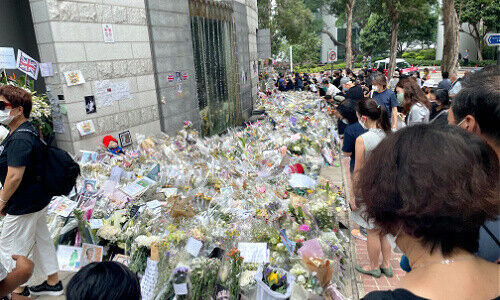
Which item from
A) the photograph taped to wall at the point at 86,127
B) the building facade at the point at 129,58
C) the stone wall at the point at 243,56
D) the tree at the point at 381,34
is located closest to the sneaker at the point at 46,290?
the building facade at the point at 129,58

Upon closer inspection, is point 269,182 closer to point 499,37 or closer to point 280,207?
point 280,207

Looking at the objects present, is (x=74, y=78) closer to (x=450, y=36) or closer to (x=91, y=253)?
(x=91, y=253)

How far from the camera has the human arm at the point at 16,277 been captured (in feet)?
5.94

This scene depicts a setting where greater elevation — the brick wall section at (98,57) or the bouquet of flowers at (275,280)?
the brick wall section at (98,57)

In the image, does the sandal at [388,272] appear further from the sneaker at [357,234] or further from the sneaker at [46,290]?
the sneaker at [46,290]

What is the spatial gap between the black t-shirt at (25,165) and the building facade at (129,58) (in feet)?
8.34

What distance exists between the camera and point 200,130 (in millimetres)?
8320

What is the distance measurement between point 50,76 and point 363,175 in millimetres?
5164

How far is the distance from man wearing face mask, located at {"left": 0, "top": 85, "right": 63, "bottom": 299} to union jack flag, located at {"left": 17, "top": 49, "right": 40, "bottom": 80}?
7.88ft

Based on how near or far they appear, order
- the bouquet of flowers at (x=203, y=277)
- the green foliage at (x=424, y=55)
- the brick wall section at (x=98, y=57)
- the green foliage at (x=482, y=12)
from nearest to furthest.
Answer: the bouquet of flowers at (x=203, y=277) < the brick wall section at (x=98, y=57) < the green foliage at (x=482, y=12) < the green foliage at (x=424, y=55)

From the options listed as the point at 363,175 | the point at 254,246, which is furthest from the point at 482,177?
the point at 254,246

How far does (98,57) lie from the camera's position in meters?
5.56

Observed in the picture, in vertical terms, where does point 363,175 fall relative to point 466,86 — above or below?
below

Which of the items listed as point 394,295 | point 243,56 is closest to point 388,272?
point 394,295
